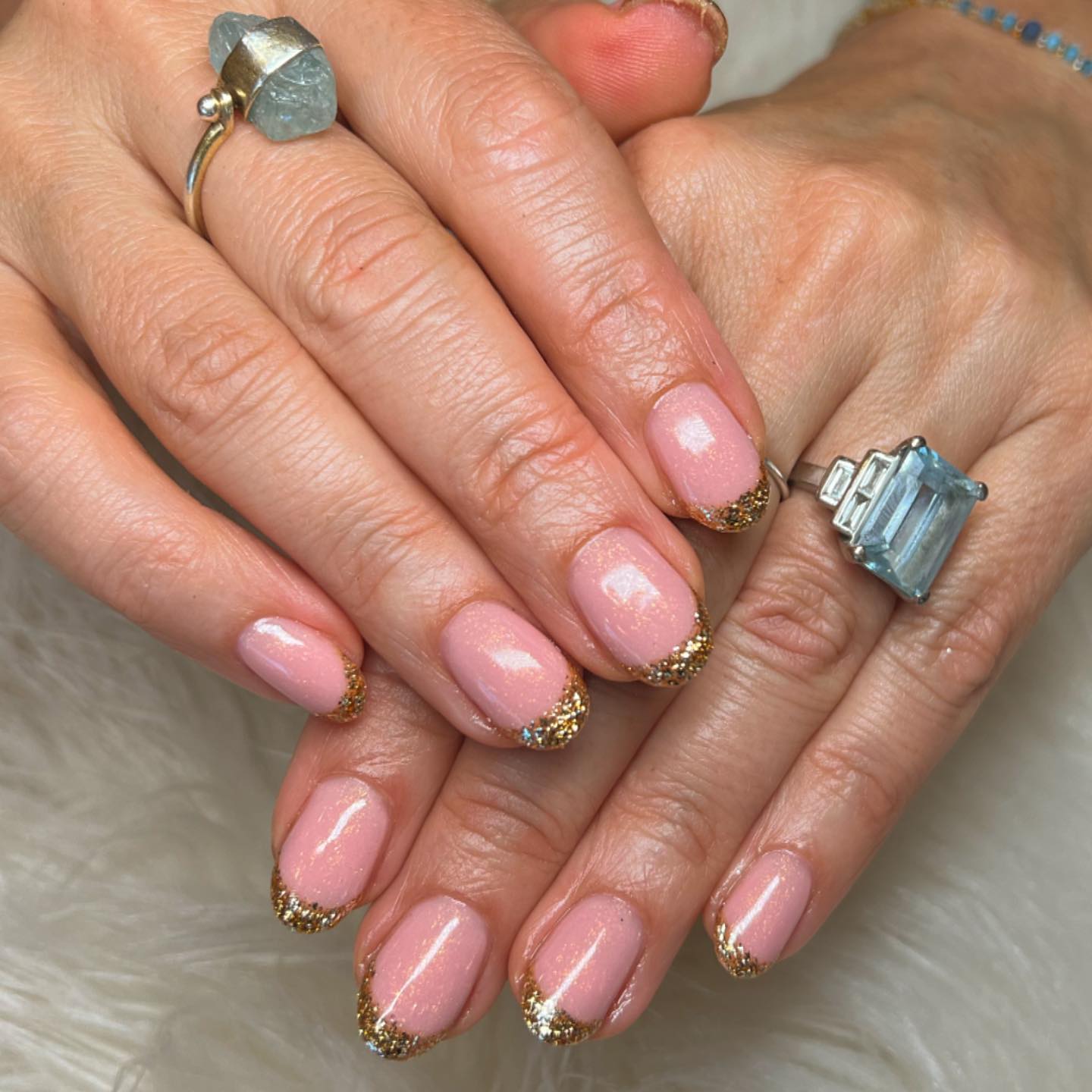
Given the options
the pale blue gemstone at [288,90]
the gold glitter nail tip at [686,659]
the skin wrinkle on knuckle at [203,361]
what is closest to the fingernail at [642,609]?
the gold glitter nail tip at [686,659]

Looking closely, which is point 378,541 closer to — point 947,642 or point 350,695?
point 350,695

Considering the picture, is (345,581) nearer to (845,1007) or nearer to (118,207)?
(118,207)

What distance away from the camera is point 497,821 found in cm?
75

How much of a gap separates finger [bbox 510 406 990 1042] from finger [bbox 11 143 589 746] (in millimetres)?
133

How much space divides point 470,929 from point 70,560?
332 mm

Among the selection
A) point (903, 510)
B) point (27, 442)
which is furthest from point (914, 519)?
point (27, 442)

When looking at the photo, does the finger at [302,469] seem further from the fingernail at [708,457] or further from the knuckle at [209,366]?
the fingernail at [708,457]

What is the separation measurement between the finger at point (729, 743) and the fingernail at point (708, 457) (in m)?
0.12

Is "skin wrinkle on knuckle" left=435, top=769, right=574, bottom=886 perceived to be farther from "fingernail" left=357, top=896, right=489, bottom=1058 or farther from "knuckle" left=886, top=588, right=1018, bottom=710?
"knuckle" left=886, top=588, right=1018, bottom=710

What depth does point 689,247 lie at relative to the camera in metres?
0.79

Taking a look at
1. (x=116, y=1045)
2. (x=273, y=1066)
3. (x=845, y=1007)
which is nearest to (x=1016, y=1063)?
(x=845, y=1007)

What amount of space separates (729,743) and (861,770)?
99mm

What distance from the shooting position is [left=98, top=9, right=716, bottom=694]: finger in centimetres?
65

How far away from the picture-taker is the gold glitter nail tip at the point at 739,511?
25.9 inches
